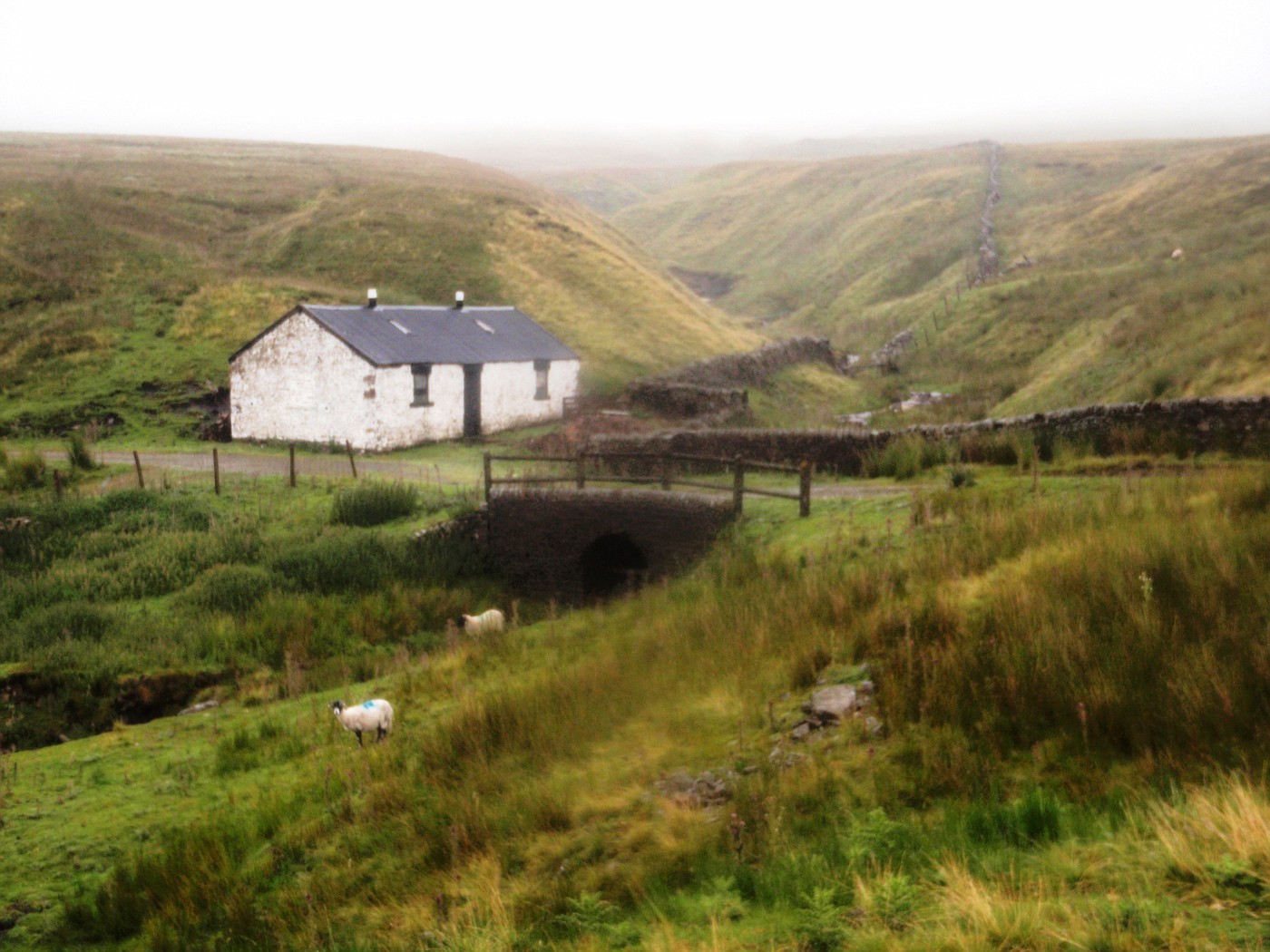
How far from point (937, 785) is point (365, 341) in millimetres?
29291

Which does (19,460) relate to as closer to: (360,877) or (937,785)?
(360,877)

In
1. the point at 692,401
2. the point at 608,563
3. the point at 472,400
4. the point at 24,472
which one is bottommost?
the point at 608,563

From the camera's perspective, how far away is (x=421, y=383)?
34.2 meters

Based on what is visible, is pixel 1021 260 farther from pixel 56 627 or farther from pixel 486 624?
pixel 56 627

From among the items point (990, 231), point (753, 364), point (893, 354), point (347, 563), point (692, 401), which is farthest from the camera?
point (990, 231)

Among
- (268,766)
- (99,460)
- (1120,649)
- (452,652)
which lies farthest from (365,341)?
(1120,649)

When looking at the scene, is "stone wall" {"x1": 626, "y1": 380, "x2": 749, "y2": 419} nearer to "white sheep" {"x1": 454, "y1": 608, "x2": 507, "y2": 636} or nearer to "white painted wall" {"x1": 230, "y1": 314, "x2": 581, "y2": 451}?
"white painted wall" {"x1": 230, "y1": 314, "x2": 581, "y2": 451}

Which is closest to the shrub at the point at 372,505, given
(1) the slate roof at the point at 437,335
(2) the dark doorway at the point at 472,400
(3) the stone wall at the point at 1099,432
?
(3) the stone wall at the point at 1099,432

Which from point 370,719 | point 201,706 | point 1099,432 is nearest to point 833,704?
point 370,719

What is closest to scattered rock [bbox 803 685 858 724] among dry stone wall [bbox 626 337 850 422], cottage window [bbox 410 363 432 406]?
dry stone wall [bbox 626 337 850 422]

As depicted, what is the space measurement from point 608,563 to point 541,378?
19853mm

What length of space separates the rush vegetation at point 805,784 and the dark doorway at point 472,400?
80.6ft

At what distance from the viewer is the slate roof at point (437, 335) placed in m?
33.4

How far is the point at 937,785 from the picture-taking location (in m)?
6.45
